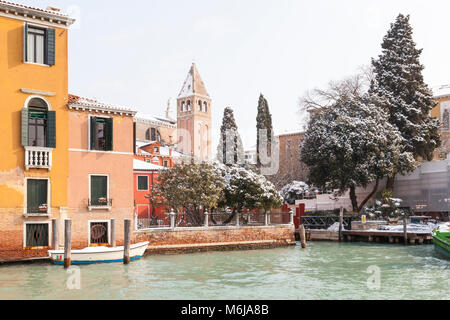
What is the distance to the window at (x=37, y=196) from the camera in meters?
18.1

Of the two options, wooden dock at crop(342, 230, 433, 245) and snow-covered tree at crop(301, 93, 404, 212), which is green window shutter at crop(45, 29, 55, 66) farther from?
wooden dock at crop(342, 230, 433, 245)

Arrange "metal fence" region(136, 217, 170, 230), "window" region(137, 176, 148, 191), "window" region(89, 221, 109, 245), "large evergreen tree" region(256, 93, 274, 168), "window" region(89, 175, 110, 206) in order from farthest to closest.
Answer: "large evergreen tree" region(256, 93, 274, 168) → "window" region(137, 176, 148, 191) → "metal fence" region(136, 217, 170, 230) → "window" region(89, 175, 110, 206) → "window" region(89, 221, 109, 245)

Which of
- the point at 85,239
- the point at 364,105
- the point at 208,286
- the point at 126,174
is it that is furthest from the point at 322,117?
the point at 208,286

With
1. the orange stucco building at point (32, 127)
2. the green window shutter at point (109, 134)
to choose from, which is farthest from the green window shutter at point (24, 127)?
the green window shutter at point (109, 134)

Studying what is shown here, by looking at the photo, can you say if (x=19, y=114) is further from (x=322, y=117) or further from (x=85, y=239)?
(x=322, y=117)

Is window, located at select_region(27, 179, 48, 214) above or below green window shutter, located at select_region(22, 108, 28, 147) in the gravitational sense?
Answer: below

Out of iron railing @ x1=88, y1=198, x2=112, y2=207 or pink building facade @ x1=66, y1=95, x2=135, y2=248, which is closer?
pink building facade @ x1=66, y1=95, x2=135, y2=248

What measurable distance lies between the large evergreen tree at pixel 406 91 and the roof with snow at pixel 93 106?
17.9 meters

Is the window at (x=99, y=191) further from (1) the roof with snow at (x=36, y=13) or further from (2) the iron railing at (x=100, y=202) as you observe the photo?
(1) the roof with snow at (x=36, y=13)

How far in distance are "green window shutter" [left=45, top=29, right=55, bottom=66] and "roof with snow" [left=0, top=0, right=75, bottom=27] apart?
43 centimetres

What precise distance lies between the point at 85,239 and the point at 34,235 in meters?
1.82

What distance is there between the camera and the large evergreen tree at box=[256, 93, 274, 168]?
40.0m

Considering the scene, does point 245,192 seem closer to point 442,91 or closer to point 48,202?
point 48,202

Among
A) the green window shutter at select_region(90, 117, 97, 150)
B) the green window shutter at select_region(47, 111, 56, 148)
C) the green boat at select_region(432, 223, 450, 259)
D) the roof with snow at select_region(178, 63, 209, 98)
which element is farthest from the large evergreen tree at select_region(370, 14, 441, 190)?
the roof with snow at select_region(178, 63, 209, 98)
